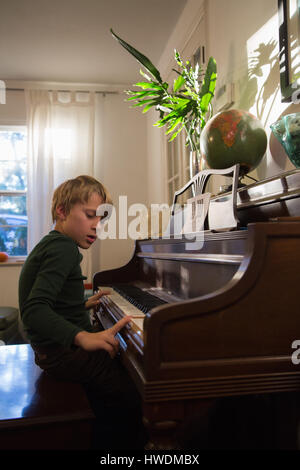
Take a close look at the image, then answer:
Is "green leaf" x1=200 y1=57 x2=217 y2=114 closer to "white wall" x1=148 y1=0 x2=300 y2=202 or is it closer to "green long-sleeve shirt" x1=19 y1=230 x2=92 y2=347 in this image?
"white wall" x1=148 y1=0 x2=300 y2=202

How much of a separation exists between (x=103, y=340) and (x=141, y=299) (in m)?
0.45

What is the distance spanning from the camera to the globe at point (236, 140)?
6.06ft

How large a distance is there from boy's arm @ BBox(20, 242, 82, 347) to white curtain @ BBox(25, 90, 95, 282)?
149 inches

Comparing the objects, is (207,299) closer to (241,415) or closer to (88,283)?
(241,415)

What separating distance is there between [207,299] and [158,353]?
0.56 ft

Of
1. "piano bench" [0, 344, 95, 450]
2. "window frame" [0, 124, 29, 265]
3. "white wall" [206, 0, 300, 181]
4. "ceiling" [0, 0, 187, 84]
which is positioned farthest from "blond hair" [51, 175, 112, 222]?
"window frame" [0, 124, 29, 265]

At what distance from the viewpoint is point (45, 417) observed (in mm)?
1217

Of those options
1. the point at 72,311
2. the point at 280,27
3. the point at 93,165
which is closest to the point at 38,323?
the point at 72,311

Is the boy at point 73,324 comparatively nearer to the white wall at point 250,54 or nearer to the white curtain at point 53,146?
the white wall at point 250,54

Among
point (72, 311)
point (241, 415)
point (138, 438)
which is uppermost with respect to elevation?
point (72, 311)

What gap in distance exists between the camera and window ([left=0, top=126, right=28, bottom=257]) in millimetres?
5484

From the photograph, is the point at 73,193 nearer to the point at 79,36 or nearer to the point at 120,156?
the point at 79,36

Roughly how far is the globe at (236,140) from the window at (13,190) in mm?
4120

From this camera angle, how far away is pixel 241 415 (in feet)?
5.11
